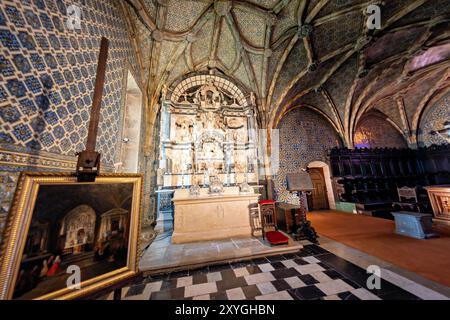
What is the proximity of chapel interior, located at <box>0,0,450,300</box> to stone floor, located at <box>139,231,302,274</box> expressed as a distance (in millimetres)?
56

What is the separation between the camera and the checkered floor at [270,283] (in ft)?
7.57

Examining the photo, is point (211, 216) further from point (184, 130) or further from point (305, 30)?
point (305, 30)

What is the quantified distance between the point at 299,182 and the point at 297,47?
22.3 ft

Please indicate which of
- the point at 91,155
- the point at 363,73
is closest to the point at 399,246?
the point at 91,155

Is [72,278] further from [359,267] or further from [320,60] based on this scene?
[320,60]

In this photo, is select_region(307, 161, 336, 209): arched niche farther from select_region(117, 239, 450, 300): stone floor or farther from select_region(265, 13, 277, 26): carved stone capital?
select_region(265, 13, 277, 26): carved stone capital

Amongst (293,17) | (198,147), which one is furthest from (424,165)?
(198,147)

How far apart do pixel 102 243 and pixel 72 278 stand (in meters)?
0.34

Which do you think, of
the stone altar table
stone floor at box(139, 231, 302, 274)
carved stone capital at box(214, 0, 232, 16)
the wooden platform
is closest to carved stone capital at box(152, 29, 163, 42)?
carved stone capital at box(214, 0, 232, 16)

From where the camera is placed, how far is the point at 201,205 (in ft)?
15.2

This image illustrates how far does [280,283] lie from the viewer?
2.62 m

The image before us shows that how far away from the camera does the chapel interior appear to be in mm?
1883

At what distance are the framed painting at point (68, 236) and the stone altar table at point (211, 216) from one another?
2665 millimetres

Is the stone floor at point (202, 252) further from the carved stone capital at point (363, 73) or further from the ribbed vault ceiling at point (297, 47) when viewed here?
the carved stone capital at point (363, 73)
